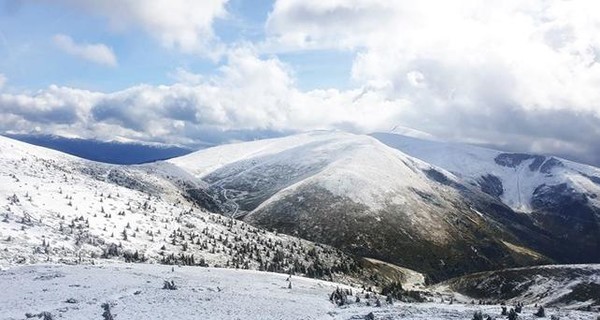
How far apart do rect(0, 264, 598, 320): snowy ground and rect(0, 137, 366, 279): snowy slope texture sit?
1808 centimetres

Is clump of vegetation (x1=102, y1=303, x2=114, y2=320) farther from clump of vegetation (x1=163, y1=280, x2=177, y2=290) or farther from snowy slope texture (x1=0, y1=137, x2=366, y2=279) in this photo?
snowy slope texture (x1=0, y1=137, x2=366, y2=279)

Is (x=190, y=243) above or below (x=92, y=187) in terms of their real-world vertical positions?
below

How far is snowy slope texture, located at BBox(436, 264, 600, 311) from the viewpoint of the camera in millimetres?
108312

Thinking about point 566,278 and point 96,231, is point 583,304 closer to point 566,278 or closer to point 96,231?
point 566,278

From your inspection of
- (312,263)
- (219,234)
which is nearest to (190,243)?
(219,234)

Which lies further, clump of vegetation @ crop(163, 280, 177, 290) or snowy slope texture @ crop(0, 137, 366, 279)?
snowy slope texture @ crop(0, 137, 366, 279)

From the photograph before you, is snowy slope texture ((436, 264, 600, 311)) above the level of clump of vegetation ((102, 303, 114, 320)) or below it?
below

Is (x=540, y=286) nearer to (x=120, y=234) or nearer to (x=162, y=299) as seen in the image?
(x=120, y=234)

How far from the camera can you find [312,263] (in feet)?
510

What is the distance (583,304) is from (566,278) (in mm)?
23134

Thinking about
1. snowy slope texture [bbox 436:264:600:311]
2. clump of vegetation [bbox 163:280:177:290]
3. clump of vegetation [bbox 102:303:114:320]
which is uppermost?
clump of vegetation [bbox 163:280:177:290]

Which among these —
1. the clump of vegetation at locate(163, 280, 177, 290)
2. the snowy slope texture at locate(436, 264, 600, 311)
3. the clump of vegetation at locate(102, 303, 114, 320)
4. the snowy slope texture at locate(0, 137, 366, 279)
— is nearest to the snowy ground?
the clump of vegetation at locate(102, 303, 114, 320)

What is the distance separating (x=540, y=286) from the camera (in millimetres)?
122812

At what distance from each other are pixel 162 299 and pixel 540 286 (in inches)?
3879
